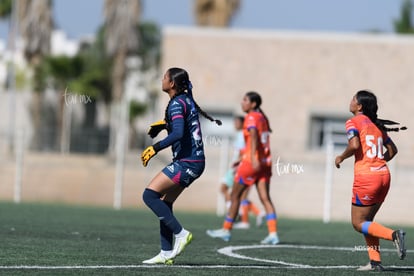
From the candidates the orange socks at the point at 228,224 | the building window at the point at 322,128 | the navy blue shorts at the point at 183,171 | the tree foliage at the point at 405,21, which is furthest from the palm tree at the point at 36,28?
the navy blue shorts at the point at 183,171

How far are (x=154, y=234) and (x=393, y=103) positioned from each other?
834 inches

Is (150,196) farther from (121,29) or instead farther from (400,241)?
(121,29)

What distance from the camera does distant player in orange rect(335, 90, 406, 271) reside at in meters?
10.9

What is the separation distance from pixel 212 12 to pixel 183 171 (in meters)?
38.9

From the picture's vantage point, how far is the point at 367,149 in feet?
36.0

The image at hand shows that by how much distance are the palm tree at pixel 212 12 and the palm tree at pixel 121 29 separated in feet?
14.9

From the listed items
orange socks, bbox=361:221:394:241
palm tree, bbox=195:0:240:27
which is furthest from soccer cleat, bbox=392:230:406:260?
palm tree, bbox=195:0:240:27

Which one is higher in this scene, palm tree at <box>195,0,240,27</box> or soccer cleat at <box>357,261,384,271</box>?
palm tree at <box>195,0,240,27</box>

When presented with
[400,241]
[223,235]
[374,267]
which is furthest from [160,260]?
[223,235]

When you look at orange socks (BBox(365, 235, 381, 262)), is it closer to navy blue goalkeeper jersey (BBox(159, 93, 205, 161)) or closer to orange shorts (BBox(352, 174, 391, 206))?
orange shorts (BBox(352, 174, 391, 206))

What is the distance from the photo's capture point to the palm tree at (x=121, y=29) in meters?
44.4

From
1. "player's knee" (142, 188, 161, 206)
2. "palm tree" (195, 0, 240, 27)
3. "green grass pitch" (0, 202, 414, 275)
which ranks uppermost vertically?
"palm tree" (195, 0, 240, 27)

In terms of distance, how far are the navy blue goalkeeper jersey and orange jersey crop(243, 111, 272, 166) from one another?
154 inches

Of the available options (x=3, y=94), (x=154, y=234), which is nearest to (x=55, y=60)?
(x=3, y=94)
